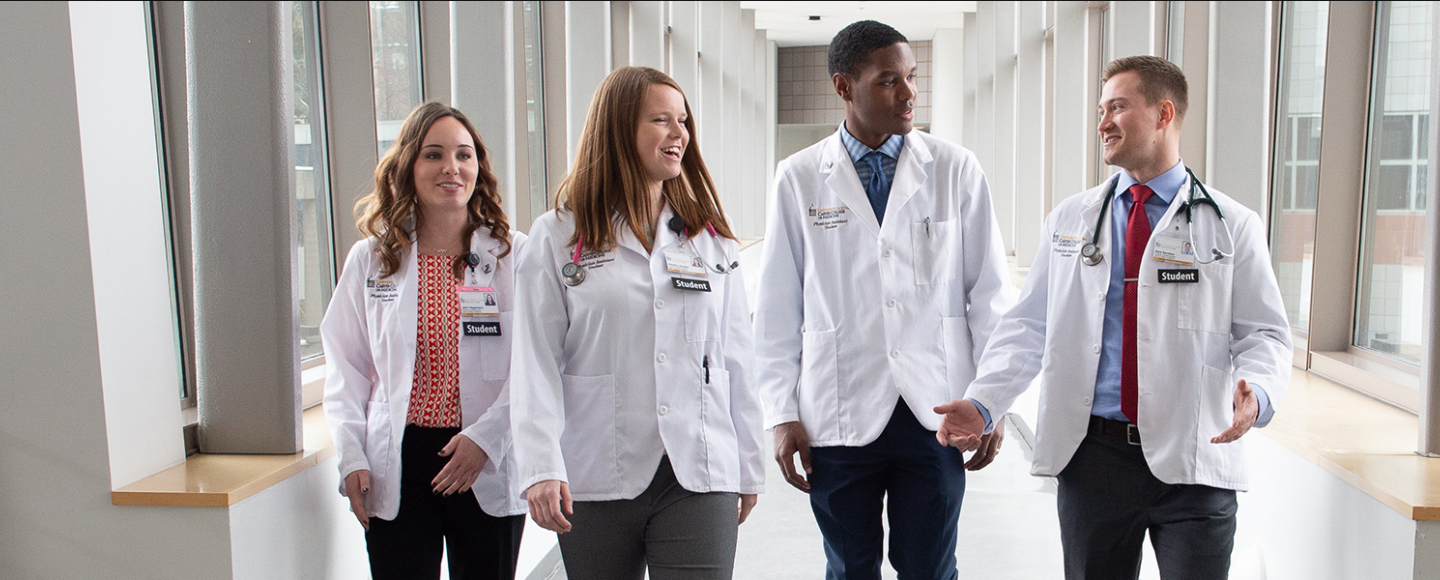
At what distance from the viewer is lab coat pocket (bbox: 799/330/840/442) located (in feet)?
7.64

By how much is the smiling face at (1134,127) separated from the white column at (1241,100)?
266 cm

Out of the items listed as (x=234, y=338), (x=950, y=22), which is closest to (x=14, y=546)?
(x=234, y=338)

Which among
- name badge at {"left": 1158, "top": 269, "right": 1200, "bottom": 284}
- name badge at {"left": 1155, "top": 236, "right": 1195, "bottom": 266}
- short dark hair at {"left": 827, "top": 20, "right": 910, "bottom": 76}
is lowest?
name badge at {"left": 1158, "top": 269, "right": 1200, "bottom": 284}

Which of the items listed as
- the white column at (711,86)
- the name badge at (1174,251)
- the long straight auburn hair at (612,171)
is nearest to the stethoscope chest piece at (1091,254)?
the name badge at (1174,251)

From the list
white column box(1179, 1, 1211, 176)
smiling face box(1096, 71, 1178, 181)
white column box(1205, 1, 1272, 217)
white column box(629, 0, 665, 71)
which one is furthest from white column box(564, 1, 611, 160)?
smiling face box(1096, 71, 1178, 181)

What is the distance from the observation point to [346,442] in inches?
89.1

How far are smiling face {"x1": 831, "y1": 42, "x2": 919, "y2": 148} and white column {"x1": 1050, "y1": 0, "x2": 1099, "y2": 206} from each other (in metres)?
7.07

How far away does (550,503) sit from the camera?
1900 mm

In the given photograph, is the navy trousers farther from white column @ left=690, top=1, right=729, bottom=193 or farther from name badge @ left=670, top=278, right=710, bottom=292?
white column @ left=690, top=1, right=729, bottom=193

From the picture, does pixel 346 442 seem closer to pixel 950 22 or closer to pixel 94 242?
pixel 94 242

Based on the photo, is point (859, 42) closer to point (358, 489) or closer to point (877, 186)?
point (877, 186)

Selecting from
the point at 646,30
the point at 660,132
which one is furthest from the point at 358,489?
the point at 646,30

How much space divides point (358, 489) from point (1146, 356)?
1704 mm

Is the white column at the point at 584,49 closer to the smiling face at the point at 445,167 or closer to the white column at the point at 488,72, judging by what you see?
the white column at the point at 488,72
